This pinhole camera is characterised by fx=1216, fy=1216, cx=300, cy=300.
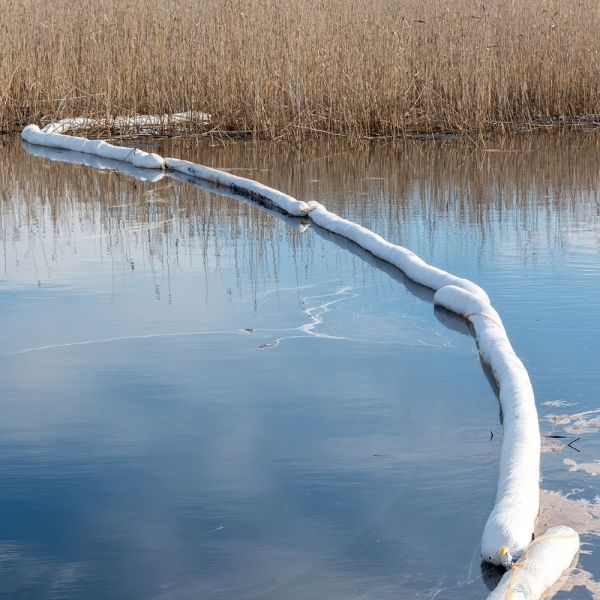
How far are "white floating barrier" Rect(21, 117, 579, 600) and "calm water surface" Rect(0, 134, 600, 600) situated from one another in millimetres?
62

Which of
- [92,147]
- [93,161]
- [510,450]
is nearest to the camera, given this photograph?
[510,450]

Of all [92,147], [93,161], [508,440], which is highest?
[92,147]

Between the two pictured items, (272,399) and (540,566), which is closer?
(540,566)

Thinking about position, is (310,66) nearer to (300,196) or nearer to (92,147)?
(92,147)

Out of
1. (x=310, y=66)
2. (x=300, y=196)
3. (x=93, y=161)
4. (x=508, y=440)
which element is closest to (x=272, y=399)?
(x=508, y=440)

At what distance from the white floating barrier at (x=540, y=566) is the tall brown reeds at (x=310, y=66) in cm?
791

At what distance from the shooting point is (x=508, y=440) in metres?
3.15

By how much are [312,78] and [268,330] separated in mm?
6020

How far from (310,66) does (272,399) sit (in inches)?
273

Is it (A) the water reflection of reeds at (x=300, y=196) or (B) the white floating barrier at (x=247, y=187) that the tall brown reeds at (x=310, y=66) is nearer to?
(A) the water reflection of reeds at (x=300, y=196)

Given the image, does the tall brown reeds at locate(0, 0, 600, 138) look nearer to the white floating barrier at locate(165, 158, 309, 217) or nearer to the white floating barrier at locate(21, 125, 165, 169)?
the white floating barrier at locate(21, 125, 165, 169)

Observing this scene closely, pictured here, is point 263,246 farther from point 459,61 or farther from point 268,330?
point 459,61

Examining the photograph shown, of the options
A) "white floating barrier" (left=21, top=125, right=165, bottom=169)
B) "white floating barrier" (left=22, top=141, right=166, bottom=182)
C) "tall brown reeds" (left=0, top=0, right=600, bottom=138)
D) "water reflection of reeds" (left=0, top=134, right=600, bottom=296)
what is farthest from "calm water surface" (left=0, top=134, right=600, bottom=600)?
"tall brown reeds" (left=0, top=0, right=600, bottom=138)

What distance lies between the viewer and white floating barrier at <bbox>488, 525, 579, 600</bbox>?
2381 mm
